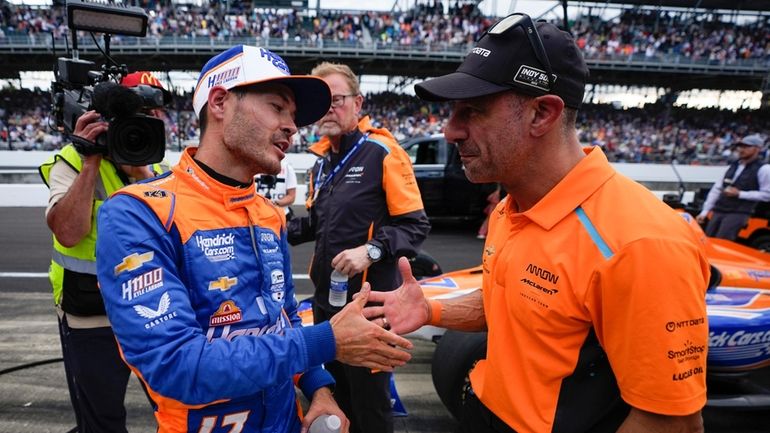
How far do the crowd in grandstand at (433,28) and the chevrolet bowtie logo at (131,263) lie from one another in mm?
27731

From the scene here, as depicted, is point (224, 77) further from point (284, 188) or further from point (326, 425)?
point (284, 188)

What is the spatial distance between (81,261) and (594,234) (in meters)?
2.05

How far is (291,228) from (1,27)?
32.4 meters

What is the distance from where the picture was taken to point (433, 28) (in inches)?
1201

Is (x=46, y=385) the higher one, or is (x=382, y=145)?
(x=382, y=145)

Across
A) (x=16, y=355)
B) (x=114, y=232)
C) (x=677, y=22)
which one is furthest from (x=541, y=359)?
(x=677, y=22)

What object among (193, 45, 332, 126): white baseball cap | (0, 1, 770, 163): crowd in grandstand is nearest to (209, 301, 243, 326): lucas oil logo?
(193, 45, 332, 126): white baseball cap

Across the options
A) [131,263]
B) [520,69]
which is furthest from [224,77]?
[520,69]

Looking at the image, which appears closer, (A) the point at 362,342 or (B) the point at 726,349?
(A) the point at 362,342

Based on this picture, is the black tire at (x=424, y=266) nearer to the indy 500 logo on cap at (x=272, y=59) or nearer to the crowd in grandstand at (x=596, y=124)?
the indy 500 logo on cap at (x=272, y=59)

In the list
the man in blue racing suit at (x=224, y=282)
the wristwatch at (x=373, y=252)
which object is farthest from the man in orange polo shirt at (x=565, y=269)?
the wristwatch at (x=373, y=252)

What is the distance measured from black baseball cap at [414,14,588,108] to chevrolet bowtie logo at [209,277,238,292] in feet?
2.63

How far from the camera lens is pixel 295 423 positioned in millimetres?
1688

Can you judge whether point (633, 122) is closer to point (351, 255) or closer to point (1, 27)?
point (351, 255)
